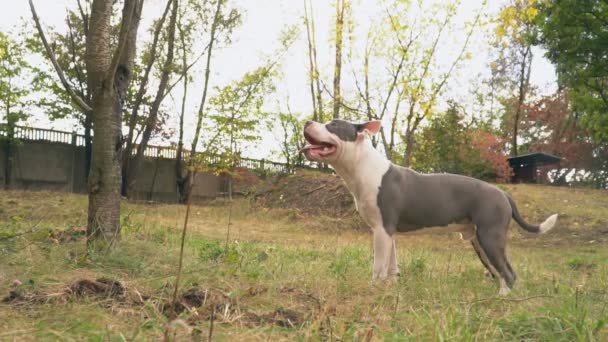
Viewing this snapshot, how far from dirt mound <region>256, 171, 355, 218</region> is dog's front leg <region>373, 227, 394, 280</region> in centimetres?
923

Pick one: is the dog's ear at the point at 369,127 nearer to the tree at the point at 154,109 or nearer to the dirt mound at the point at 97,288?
the dirt mound at the point at 97,288

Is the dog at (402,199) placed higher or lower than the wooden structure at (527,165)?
lower

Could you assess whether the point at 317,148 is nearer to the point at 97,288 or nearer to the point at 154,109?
the point at 97,288

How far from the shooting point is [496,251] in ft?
14.6

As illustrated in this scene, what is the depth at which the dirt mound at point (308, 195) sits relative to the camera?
14.5 m

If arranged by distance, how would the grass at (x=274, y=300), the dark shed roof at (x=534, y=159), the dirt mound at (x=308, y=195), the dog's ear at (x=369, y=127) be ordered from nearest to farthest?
the grass at (x=274, y=300), the dog's ear at (x=369, y=127), the dirt mound at (x=308, y=195), the dark shed roof at (x=534, y=159)

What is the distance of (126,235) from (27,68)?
1708 cm

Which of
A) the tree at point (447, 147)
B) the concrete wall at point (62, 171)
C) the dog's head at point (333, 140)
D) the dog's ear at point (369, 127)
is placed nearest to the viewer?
the dog's head at point (333, 140)

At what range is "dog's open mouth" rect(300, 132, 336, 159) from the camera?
4.57 meters

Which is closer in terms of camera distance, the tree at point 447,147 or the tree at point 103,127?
the tree at point 103,127

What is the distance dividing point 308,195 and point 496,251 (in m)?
11.5

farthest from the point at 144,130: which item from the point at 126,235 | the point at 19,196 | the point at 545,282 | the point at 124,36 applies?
the point at 545,282

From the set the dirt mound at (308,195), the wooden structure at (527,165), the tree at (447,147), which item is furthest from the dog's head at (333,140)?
the wooden structure at (527,165)

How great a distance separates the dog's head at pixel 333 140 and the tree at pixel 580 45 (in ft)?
30.8
